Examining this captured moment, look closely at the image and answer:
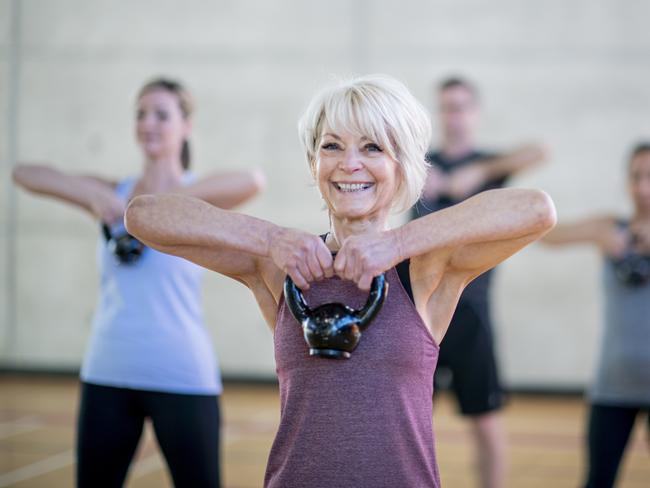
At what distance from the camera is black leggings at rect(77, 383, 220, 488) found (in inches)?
114

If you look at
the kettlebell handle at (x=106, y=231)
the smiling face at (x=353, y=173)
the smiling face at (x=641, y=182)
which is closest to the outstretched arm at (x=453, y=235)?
the smiling face at (x=353, y=173)

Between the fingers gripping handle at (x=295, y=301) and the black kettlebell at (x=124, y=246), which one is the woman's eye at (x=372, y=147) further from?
the black kettlebell at (x=124, y=246)

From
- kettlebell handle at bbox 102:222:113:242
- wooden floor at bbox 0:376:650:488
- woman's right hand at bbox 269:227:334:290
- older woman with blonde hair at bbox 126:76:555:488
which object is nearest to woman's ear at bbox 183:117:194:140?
kettlebell handle at bbox 102:222:113:242

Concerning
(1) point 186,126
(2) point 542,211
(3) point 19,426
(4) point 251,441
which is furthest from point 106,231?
(3) point 19,426

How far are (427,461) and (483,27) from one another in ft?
21.0

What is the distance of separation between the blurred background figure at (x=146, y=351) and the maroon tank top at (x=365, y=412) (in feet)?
3.47

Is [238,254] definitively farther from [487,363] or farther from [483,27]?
[483,27]

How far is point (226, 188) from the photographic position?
10.7 feet

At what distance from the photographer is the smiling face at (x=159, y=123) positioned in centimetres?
336

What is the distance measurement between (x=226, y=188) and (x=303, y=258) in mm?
1409

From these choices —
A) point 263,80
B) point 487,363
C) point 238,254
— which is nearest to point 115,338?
point 238,254

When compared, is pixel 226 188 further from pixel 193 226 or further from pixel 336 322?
pixel 336 322

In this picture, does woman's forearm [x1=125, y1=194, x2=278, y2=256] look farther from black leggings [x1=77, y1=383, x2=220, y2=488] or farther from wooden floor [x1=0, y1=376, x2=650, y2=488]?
wooden floor [x1=0, y1=376, x2=650, y2=488]

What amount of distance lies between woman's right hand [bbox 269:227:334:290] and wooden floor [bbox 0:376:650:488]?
10.1 ft
